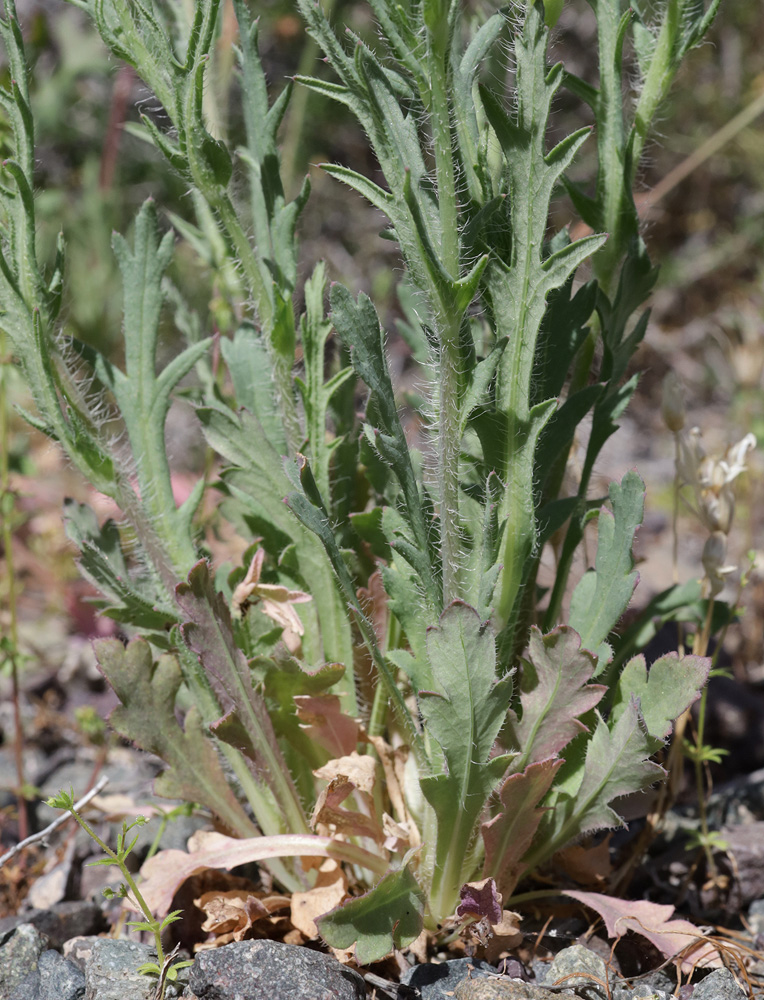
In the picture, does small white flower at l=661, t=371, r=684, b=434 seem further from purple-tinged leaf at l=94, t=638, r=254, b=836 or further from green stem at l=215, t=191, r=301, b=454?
purple-tinged leaf at l=94, t=638, r=254, b=836

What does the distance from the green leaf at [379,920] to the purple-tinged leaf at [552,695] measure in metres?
0.27

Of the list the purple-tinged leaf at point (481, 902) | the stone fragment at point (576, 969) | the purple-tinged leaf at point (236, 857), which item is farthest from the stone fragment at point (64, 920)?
the stone fragment at point (576, 969)

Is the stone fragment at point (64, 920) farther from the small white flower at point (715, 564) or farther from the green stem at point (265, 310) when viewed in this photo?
the small white flower at point (715, 564)

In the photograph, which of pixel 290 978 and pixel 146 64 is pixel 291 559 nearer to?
pixel 290 978

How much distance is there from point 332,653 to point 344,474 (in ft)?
1.19

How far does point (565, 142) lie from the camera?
1.30m

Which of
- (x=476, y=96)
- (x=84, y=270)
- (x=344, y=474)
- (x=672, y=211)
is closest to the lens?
(x=476, y=96)

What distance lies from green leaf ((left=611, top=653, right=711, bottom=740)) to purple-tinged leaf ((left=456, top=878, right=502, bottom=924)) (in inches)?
13.8

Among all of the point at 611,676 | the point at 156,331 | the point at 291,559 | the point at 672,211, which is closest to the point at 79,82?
the point at 672,211

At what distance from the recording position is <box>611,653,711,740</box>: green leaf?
138 cm

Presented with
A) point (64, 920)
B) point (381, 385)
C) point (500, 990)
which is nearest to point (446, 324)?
point (381, 385)

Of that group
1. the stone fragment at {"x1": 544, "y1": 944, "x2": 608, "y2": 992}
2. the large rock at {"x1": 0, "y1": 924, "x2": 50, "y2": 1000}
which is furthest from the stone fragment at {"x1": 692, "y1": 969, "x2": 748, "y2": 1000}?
the large rock at {"x1": 0, "y1": 924, "x2": 50, "y2": 1000}

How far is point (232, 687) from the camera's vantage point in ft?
4.82

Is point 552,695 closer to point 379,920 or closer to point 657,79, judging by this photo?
point 379,920
